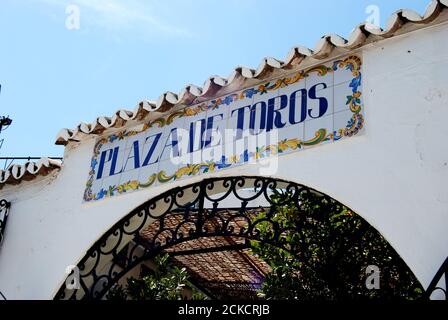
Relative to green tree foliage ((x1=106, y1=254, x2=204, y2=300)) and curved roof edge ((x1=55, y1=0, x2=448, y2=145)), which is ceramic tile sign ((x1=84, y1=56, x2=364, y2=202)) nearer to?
curved roof edge ((x1=55, y1=0, x2=448, y2=145))

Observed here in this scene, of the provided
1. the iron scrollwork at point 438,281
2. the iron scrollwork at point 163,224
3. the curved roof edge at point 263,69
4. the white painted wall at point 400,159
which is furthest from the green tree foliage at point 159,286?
the iron scrollwork at point 438,281

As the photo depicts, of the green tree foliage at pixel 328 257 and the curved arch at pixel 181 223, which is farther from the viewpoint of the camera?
the curved arch at pixel 181 223

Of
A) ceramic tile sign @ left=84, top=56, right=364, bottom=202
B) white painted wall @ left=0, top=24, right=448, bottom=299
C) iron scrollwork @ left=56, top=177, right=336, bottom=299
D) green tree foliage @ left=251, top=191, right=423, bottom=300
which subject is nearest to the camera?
white painted wall @ left=0, top=24, right=448, bottom=299

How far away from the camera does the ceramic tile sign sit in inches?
156

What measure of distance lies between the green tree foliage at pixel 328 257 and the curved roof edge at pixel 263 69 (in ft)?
3.02

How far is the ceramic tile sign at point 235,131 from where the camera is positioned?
13.0ft

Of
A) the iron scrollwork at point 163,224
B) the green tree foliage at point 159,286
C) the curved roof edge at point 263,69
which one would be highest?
the curved roof edge at point 263,69

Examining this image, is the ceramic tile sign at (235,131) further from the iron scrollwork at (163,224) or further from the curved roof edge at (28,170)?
the curved roof edge at (28,170)

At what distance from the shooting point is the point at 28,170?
17.8 ft

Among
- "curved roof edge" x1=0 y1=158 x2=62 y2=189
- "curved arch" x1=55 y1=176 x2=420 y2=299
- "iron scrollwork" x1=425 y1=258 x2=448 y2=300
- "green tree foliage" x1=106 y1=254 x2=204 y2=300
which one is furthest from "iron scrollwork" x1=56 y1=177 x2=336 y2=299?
"iron scrollwork" x1=425 y1=258 x2=448 y2=300

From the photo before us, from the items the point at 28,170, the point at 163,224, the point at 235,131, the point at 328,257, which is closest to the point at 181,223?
the point at 163,224

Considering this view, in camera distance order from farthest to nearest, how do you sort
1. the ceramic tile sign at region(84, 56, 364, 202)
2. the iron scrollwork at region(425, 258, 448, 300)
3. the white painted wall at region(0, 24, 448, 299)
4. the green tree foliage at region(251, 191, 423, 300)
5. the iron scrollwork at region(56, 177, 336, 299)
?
the iron scrollwork at region(56, 177, 336, 299)
the ceramic tile sign at region(84, 56, 364, 202)
the green tree foliage at region(251, 191, 423, 300)
the white painted wall at region(0, 24, 448, 299)
the iron scrollwork at region(425, 258, 448, 300)

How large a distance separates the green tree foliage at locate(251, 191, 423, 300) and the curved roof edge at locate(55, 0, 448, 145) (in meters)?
0.92
